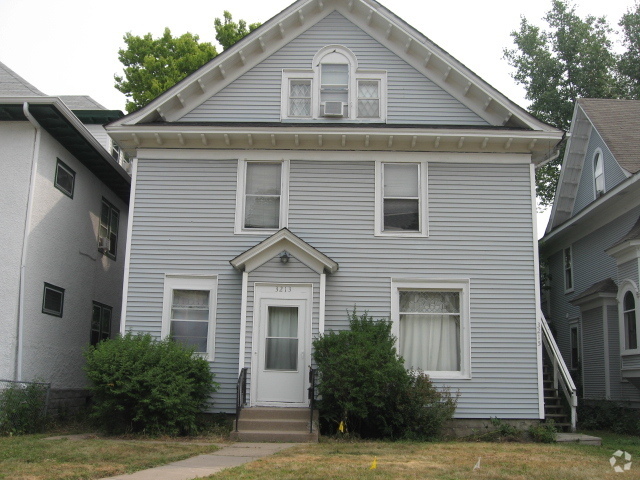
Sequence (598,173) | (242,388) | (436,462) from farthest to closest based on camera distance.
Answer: (598,173)
(242,388)
(436,462)

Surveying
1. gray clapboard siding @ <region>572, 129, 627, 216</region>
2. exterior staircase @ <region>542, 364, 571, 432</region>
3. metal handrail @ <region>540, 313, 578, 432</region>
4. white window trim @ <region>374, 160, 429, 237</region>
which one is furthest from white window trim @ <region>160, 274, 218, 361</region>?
gray clapboard siding @ <region>572, 129, 627, 216</region>

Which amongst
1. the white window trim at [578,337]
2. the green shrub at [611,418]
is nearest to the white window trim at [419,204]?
the green shrub at [611,418]

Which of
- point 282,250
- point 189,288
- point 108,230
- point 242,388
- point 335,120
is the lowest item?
point 242,388

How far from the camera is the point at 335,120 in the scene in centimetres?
1449

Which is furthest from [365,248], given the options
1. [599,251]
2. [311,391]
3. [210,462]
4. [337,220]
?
[599,251]

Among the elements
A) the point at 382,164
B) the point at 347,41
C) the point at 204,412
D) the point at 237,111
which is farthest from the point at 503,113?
the point at 204,412

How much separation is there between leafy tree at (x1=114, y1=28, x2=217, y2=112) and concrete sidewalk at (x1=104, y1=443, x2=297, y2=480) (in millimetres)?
16944

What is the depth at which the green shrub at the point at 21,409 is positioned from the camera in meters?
12.2

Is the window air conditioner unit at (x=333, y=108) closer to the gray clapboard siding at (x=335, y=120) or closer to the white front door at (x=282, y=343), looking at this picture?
the gray clapboard siding at (x=335, y=120)

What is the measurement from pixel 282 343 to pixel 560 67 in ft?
73.3

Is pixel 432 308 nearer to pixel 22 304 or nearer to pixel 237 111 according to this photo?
pixel 237 111

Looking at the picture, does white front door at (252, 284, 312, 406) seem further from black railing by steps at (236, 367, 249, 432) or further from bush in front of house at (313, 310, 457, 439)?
bush in front of house at (313, 310, 457, 439)

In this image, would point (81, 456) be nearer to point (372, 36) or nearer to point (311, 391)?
point (311, 391)

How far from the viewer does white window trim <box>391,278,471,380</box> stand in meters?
13.5
